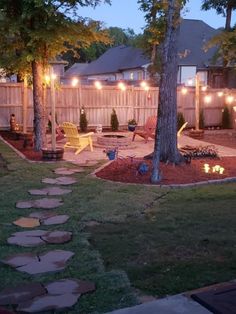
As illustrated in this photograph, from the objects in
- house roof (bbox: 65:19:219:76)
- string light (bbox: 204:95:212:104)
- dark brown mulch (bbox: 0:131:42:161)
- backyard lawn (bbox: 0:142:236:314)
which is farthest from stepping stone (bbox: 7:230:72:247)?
house roof (bbox: 65:19:219:76)

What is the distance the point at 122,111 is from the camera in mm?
19062

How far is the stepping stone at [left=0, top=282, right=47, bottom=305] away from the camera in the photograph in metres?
3.40

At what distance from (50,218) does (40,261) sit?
1570mm

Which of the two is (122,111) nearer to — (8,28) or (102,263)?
(8,28)

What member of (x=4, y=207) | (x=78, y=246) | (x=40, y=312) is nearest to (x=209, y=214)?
(x=78, y=246)

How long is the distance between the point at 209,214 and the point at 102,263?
2.28 m

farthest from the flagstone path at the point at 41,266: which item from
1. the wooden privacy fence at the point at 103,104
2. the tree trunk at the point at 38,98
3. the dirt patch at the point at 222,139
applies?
the wooden privacy fence at the point at 103,104

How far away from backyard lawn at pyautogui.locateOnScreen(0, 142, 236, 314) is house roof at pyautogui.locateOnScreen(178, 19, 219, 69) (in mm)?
27375

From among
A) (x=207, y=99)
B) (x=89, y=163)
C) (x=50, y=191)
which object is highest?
(x=207, y=99)

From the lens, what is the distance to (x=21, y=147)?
509 inches

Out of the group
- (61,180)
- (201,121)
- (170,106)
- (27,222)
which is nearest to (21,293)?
(27,222)

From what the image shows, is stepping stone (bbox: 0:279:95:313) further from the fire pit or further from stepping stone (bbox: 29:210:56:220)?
the fire pit

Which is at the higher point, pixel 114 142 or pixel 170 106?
pixel 170 106

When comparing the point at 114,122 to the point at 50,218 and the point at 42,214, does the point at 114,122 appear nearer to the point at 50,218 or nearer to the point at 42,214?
the point at 42,214
